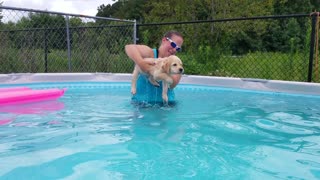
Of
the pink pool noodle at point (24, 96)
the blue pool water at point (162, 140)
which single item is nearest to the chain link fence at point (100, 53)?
the blue pool water at point (162, 140)

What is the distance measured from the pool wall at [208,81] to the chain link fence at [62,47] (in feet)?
4.57

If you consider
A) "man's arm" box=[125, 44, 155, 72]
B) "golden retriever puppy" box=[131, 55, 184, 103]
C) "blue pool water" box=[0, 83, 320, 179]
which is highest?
"man's arm" box=[125, 44, 155, 72]

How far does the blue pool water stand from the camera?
2.04 metres

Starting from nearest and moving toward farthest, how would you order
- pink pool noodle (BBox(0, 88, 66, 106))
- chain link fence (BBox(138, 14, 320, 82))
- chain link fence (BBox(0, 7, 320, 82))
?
1. pink pool noodle (BBox(0, 88, 66, 106))
2. chain link fence (BBox(138, 14, 320, 82))
3. chain link fence (BBox(0, 7, 320, 82))

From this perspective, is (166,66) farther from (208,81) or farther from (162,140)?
(208,81)

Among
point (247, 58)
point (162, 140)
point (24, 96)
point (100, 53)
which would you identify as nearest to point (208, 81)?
point (247, 58)

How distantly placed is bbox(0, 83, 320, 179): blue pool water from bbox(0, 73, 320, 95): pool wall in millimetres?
363

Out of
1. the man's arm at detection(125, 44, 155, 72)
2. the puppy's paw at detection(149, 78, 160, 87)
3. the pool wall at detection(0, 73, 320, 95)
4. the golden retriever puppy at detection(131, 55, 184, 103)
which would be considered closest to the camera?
the golden retriever puppy at detection(131, 55, 184, 103)

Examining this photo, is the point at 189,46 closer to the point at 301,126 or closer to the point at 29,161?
the point at 301,126

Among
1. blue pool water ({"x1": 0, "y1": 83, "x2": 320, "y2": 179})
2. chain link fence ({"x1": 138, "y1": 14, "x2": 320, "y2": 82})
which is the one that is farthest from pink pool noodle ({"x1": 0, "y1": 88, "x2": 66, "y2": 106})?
chain link fence ({"x1": 138, "y1": 14, "x2": 320, "y2": 82})

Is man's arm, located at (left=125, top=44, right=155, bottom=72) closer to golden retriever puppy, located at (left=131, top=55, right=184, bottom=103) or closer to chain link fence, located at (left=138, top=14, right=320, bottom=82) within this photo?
golden retriever puppy, located at (left=131, top=55, right=184, bottom=103)

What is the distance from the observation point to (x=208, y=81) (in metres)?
5.81

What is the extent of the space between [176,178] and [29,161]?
97cm

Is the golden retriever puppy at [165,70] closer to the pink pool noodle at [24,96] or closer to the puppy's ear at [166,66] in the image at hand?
the puppy's ear at [166,66]
